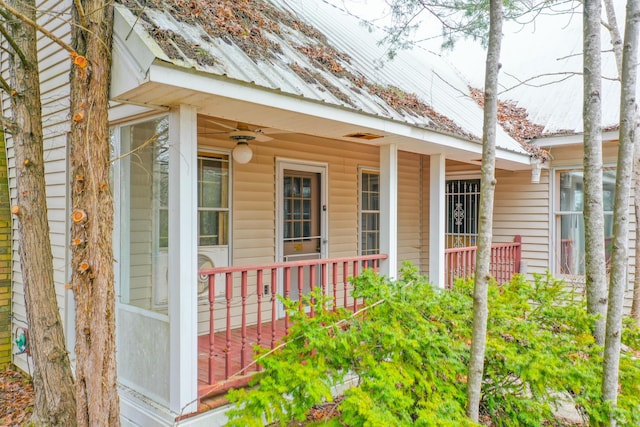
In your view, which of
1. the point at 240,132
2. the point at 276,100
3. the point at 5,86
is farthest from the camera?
the point at 240,132

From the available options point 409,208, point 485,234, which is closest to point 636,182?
point 409,208

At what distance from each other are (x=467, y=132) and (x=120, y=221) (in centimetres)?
430

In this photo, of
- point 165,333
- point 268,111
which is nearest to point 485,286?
point 268,111

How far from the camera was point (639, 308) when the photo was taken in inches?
237

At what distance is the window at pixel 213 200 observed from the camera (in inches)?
208

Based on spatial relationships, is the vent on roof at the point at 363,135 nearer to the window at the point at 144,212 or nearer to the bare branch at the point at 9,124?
the window at the point at 144,212

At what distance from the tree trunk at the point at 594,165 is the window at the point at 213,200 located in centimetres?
384

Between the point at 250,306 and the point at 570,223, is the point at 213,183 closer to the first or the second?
the point at 250,306

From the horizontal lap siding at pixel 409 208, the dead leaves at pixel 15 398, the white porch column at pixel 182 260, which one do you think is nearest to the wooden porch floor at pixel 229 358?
the white porch column at pixel 182 260

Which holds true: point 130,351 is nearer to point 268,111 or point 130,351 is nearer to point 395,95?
point 268,111

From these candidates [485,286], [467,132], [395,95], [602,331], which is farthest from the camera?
[467,132]

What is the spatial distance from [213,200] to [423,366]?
11.3 feet

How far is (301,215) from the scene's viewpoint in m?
6.55

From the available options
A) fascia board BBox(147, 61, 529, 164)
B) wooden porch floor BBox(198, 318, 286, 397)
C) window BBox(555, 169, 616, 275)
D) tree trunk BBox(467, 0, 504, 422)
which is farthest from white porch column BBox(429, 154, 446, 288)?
tree trunk BBox(467, 0, 504, 422)
